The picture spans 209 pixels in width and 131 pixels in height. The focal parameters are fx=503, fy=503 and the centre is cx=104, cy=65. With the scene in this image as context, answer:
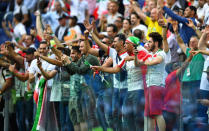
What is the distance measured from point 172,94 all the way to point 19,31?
9116 millimetres

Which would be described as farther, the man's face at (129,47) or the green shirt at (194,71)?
the man's face at (129,47)

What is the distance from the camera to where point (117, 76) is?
997 centimetres

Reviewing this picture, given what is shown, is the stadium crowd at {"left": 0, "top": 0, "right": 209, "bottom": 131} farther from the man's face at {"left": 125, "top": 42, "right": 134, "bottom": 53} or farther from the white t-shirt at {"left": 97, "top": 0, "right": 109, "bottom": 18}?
the white t-shirt at {"left": 97, "top": 0, "right": 109, "bottom": 18}

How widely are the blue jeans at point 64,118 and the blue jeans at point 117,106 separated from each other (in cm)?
130

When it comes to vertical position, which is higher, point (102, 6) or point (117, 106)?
point (102, 6)

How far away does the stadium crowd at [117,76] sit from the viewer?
9297mm

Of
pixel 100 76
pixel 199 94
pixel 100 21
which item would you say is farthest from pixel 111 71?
pixel 100 21

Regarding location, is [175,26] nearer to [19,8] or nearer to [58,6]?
[58,6]

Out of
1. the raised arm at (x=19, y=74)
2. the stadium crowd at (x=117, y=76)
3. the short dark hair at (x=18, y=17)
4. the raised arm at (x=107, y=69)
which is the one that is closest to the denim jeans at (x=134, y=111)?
the stadium crowd at (x=117, y=76)

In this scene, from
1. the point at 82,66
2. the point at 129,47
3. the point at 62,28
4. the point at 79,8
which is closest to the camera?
the point at 129,47

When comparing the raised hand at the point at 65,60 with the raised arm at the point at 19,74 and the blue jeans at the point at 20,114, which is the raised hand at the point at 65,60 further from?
the blue jeans at the point at 20,114

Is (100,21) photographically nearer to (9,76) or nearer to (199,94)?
(9,76)

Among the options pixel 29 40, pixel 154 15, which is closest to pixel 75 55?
pixel 154 15

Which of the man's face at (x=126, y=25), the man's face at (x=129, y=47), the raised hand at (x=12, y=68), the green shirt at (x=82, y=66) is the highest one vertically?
the man's face at (x=126, y=25)
